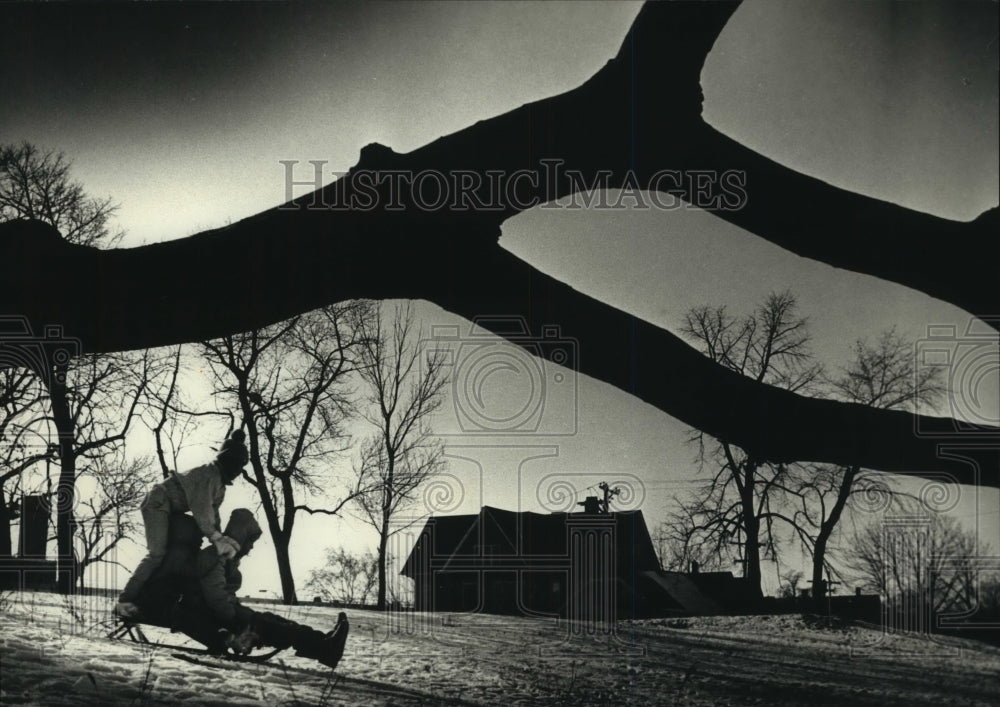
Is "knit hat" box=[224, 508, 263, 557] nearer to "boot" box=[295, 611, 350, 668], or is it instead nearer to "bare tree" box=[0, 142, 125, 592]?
"boot" box=[295, 611, 350, 668]

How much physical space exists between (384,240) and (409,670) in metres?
1.86

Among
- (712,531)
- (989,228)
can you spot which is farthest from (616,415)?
(989,228)

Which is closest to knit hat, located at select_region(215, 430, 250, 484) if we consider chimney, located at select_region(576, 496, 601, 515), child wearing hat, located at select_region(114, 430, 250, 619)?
child wearing hat, located at select_region(114, 430, 250, 619)

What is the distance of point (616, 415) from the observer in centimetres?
450

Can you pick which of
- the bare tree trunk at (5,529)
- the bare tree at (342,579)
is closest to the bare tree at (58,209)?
the bare tree trunk at (5,529)

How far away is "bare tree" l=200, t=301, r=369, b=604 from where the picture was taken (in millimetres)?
4262

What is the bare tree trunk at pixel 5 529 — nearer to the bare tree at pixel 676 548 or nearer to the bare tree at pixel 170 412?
the bare tree at pixel 170 412

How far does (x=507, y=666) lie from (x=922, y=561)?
2.07 m

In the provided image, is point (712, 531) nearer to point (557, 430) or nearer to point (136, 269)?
point (557, 430)

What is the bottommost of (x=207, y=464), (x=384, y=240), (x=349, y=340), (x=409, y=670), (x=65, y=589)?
(x=409, y=670)

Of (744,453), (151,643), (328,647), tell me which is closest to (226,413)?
(151,643)

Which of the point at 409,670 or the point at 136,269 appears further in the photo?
the point at 409,670

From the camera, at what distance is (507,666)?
4.30 meters

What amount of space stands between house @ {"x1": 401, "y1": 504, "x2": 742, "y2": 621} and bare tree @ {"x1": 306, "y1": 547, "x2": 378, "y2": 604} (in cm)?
19
